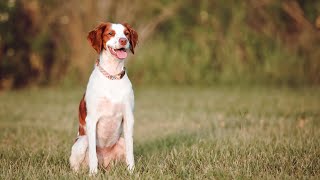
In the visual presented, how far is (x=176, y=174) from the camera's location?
4.91 m

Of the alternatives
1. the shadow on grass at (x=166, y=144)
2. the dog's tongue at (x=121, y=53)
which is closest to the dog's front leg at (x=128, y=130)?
the dog's tongue at (x=121, y=53)

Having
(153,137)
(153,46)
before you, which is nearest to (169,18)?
(153,46)

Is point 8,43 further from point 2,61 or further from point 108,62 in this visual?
point 108,62

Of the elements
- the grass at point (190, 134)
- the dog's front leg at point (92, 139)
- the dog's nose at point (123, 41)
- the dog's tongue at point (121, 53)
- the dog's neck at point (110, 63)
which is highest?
the dog's nose at point (123, 41)

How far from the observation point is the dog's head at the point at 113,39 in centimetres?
529

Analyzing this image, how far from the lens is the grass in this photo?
16.5 ft

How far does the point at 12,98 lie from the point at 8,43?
7.32 feet

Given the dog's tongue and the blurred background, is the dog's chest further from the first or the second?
the blurred background

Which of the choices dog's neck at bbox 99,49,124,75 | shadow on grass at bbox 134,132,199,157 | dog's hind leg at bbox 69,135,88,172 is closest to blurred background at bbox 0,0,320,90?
shadow on grass at bbox 134,132,199,157

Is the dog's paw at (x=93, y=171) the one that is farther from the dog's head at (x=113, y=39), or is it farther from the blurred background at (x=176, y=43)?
the blurred background at (x=176, y=43)

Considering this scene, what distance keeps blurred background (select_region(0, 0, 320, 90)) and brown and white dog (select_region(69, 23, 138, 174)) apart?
9082 mm

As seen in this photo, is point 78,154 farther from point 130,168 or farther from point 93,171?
point 130,168

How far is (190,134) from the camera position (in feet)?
24.9

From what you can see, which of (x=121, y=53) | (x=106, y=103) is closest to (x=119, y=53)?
(x=121, y=53)
